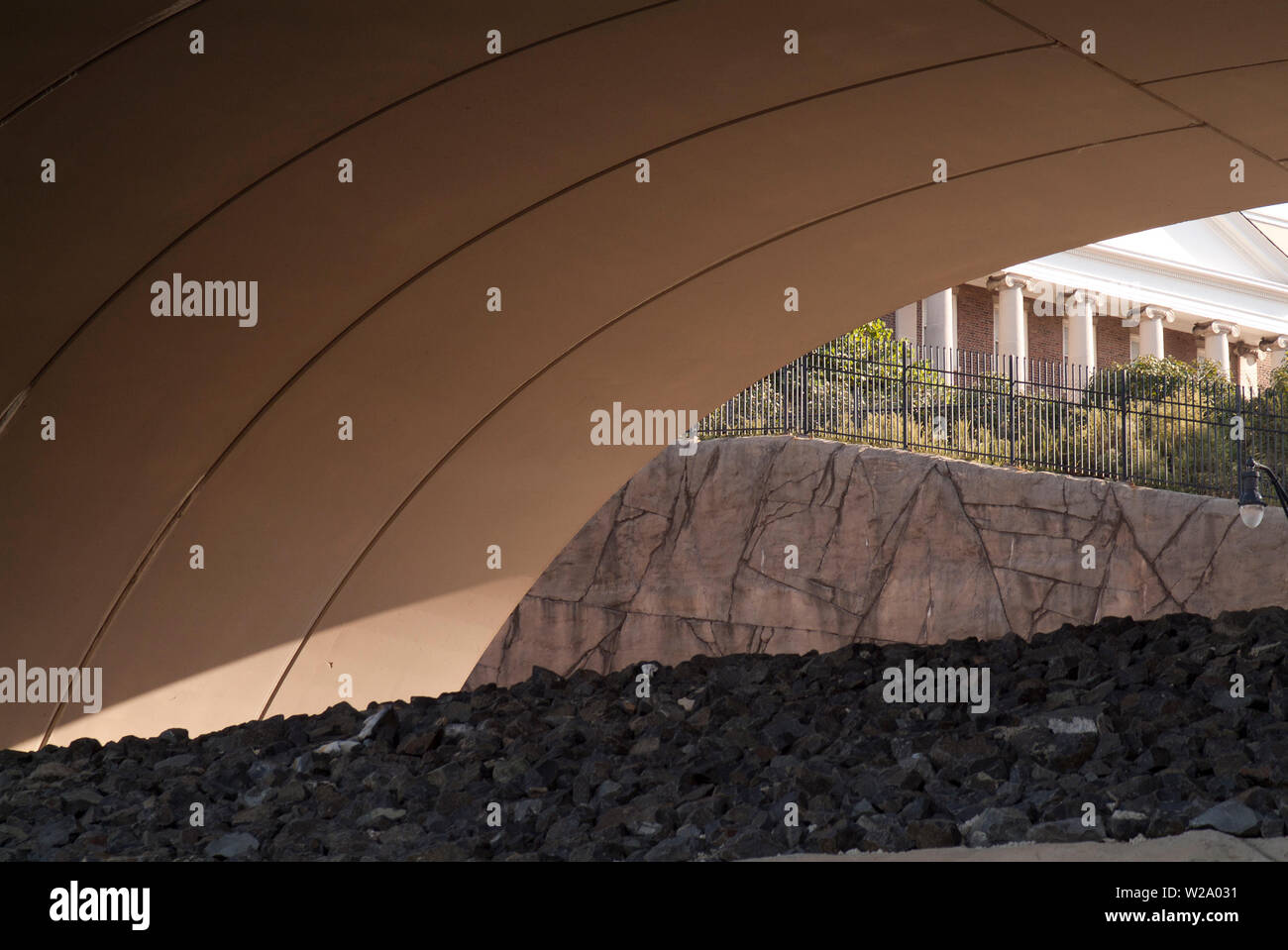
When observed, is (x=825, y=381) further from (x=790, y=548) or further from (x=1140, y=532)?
(x=1140, y=532)

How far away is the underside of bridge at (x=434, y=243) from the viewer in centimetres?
574

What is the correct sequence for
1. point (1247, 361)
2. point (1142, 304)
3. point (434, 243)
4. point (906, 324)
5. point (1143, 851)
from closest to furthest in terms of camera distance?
point (1143, 851) < point (434, 243) < point (906, 324) < point (1142, 304) < point (1247, 361)

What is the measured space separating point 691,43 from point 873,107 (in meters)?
1.16

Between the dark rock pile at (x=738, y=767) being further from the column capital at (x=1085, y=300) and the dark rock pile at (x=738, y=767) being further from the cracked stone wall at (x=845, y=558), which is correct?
the column capital at (x=1085, y=300)

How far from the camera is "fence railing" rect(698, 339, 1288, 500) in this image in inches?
718

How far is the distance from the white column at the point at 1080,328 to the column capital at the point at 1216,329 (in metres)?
3.81

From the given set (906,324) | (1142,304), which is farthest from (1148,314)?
(906,324)

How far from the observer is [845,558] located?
16.9 metres

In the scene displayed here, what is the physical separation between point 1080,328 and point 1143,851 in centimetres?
3433

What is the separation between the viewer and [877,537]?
55.3 feet

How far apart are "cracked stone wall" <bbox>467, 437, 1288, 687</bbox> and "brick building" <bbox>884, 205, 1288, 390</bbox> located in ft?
53.9

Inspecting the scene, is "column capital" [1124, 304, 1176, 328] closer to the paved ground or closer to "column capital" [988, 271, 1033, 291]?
"column capital" [988, 271, 1033, 291]

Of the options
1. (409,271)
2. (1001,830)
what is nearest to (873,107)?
(409,271)

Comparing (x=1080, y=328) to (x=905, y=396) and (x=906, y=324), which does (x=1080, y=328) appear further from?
(x=905, y=396)
